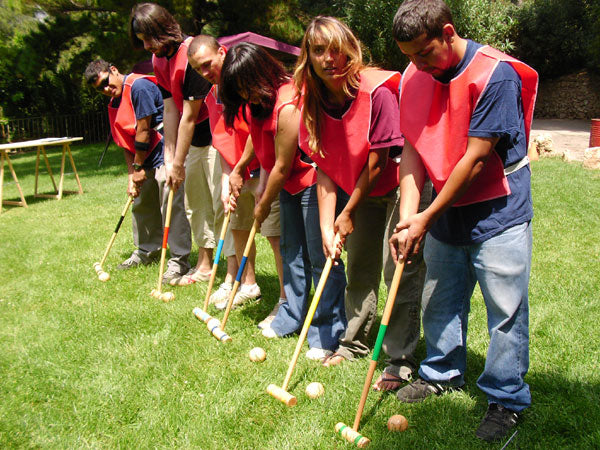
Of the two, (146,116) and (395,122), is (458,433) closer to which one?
(395,122)

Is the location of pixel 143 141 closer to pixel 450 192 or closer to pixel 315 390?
pixel 315 390

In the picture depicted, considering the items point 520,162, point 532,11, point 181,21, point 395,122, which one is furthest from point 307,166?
point 532,11

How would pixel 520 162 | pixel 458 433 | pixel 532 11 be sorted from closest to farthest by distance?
pixel 520 162 → pixel 458 433 → pixel 532 11

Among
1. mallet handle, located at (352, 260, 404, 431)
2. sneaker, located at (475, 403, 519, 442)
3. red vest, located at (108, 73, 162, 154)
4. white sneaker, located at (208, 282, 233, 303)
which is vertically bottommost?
white sneaker, located at (208, 282, 233, 303)

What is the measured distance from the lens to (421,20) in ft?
6.93

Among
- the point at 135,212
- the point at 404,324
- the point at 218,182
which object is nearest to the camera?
the point at 404,324

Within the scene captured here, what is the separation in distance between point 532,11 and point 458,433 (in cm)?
1948

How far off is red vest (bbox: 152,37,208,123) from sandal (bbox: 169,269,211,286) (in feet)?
4.29

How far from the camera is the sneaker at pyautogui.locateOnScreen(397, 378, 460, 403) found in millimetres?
2811

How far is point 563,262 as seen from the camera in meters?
4.64

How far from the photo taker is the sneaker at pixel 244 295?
4.20 m

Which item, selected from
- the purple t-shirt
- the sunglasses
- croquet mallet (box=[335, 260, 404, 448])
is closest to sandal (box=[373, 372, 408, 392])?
croquet mallet (box=[335, 260, 404, 448])

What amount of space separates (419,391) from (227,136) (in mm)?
2193

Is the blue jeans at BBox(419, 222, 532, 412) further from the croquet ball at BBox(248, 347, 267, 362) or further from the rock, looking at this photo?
the rock
